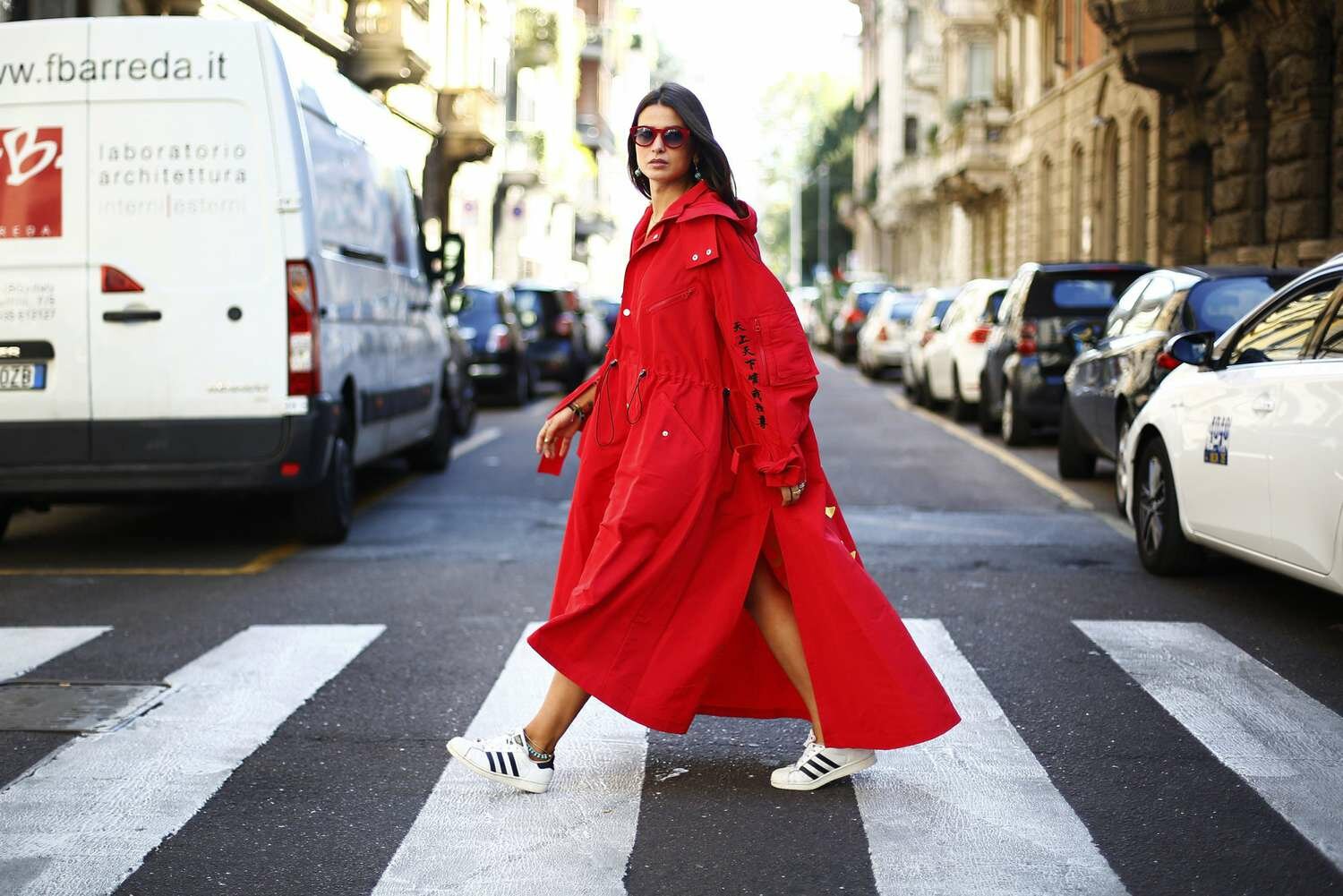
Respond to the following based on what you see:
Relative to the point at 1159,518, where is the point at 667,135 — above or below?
above

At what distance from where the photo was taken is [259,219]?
880 cm

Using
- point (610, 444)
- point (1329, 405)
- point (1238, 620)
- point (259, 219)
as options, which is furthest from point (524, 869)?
point (259, 219)

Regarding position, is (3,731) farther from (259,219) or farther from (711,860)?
A: (259,219)

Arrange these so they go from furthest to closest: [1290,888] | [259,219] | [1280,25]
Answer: [1280,25] → [259,219] → [1290,888]

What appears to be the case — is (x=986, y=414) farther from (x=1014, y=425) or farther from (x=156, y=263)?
(x=156, y=263)

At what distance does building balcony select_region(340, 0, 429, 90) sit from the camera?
30.8 m

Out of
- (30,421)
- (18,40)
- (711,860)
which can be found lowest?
(711,860)

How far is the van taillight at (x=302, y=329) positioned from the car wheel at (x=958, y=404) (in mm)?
11033

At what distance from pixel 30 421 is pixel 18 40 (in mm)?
1806

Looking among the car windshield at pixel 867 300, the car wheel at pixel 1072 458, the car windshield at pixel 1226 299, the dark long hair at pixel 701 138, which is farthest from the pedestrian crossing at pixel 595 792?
the car windshield at pixel 867 300

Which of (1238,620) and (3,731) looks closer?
(3,731)

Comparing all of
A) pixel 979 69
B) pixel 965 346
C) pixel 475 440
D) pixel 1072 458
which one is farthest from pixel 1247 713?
pixel 979 69

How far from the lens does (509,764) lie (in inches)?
188

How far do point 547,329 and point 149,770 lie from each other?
2111 centimetres
